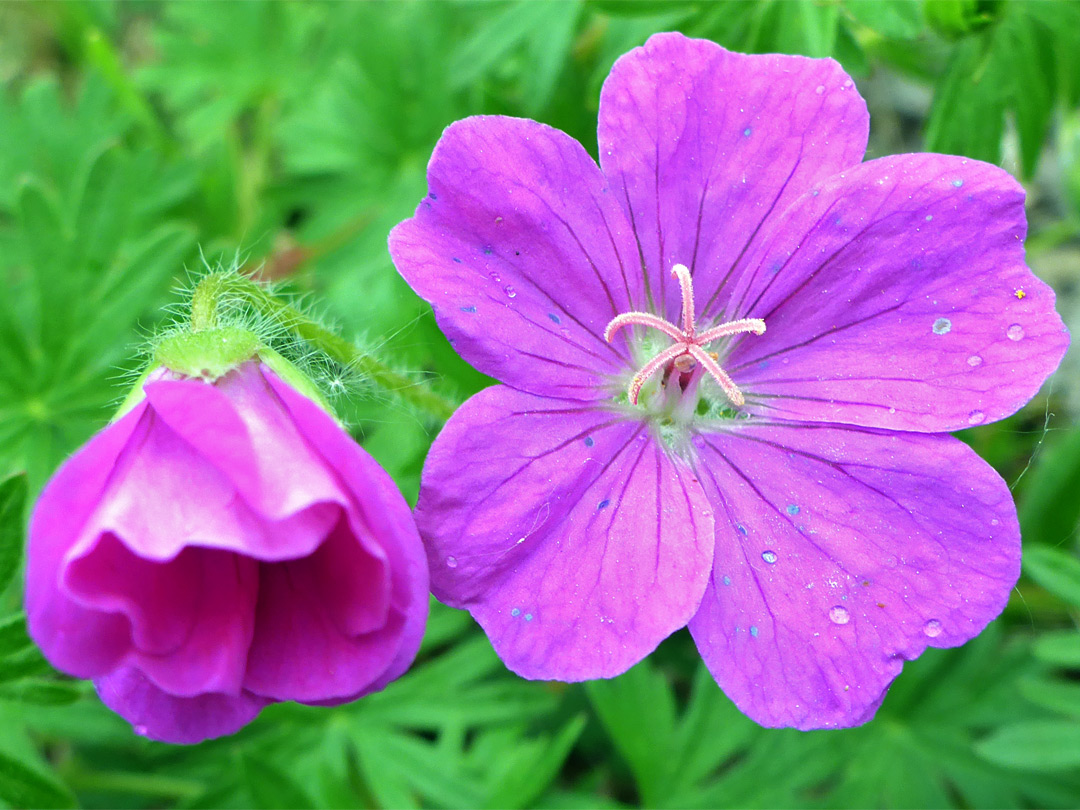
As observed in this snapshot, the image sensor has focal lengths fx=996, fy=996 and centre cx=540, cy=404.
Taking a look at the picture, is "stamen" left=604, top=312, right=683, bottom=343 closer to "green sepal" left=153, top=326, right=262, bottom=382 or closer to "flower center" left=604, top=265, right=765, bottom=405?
"flower center" left=604, top=265, right=765, bottom=405

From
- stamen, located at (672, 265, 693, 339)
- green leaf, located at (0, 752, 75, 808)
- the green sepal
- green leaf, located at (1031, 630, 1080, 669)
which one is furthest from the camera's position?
green leaf, located at (1031, 630, 1080, 669)

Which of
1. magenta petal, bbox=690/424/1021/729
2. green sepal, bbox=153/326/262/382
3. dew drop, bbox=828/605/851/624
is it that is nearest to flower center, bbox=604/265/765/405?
magenta petal, bbox=690/424/1021/729

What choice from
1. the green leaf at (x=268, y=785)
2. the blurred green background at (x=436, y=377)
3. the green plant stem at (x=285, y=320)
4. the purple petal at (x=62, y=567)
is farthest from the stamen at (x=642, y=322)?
the green leaf at (x=268, y=785)

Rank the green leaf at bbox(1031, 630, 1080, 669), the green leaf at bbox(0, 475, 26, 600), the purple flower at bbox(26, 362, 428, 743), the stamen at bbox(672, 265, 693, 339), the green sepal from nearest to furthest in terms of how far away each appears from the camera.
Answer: the purple flower at bbox(26, 362, 428, 743) → the green sepal → the stamen at bbox(672, 265, 693, 339) → the green leaf at bbox(0, 475, 26, 600) → the green leaf at bbox(1031, 630, 1080, 669)

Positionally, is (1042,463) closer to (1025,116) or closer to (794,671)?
(1025,116)

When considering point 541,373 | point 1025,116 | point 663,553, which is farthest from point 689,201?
point 1025,116
